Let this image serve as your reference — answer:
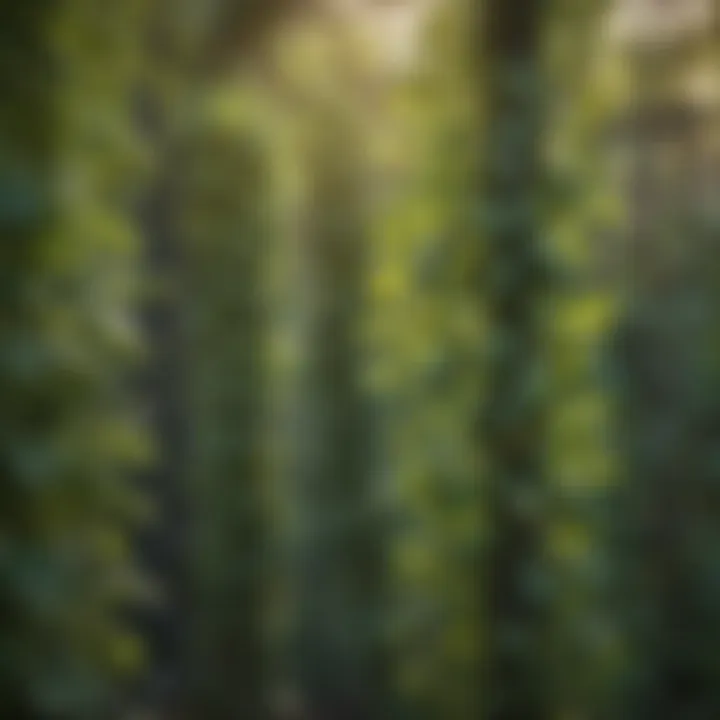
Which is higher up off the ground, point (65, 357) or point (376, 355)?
point (65, 357)

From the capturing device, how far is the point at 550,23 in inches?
112

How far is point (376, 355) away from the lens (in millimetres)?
3641

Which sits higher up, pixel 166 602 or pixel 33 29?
pixel 33 29

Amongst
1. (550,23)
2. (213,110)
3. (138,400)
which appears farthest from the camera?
(213,110)

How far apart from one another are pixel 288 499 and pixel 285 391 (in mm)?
311

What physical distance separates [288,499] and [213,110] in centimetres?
113

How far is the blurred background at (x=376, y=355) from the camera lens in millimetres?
2027

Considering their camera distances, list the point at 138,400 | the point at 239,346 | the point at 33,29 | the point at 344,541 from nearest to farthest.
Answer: the point at 33,29, the point at 138,400, the point at 239,346, the point at 344,541

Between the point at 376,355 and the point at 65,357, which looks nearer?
the point at 65,357

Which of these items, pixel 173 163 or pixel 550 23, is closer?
pixel 550 23

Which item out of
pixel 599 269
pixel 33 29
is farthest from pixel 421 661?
pixel 33 29

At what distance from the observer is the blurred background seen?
79.8 inches

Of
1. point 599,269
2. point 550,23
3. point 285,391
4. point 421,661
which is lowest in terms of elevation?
point 421,661

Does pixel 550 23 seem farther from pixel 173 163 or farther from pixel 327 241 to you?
pixel 327 241
